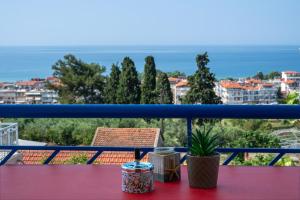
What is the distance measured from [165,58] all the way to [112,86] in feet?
13.6

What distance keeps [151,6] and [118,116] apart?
68.6 ft

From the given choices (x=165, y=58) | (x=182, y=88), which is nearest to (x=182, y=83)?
(x=182, y=88)

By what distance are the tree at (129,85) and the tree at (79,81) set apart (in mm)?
1265

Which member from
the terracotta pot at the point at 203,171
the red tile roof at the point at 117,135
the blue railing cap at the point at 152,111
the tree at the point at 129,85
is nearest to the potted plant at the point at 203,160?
the terracotta pot at the point at 203,171

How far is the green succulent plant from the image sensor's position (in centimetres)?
142

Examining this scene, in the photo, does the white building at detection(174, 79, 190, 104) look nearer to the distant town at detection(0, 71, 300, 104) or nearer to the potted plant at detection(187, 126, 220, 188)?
the distant town at detection(0, 71, 300, 104)

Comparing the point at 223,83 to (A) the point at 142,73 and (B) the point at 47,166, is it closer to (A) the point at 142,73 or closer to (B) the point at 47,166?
(A) the point at 142,73

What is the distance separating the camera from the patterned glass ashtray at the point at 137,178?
1.35m

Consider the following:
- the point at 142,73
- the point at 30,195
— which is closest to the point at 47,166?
the point at 30,195

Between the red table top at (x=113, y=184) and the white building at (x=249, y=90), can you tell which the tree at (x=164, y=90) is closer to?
the white building at (x=249, y=90)

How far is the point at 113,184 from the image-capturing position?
4.69 ft

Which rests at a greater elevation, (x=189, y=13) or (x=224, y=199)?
(x=189, y=13)

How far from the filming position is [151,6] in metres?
22.5

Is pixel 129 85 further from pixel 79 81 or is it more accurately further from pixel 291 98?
pixel 291 98
